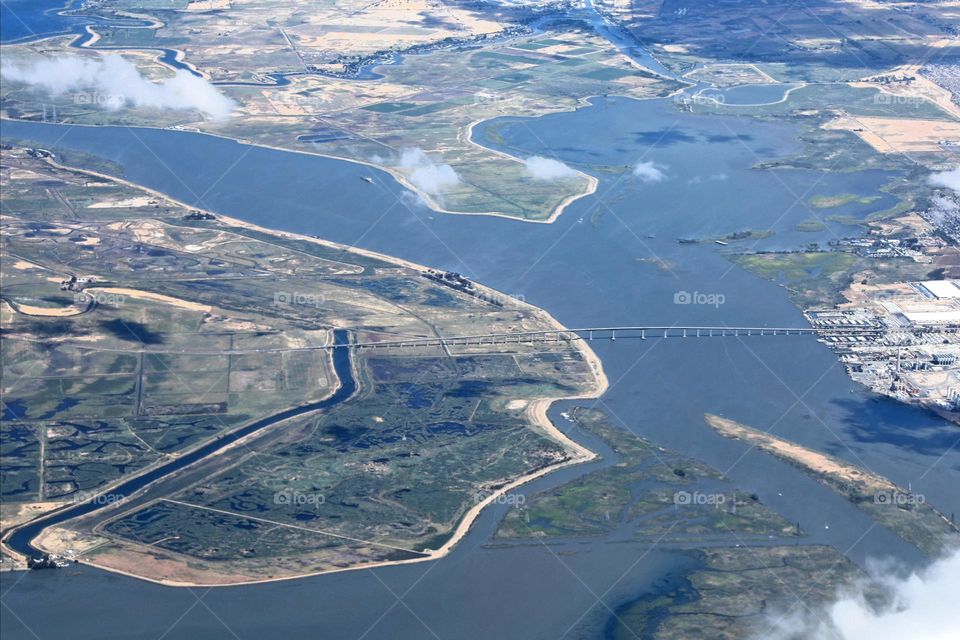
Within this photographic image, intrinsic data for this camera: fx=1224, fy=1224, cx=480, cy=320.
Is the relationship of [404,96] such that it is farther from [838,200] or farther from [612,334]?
[612,334]

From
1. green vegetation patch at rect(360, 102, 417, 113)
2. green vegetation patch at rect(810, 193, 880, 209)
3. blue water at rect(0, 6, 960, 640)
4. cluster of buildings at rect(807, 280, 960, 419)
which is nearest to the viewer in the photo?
blue water at rect(0, 6, 960, 640)

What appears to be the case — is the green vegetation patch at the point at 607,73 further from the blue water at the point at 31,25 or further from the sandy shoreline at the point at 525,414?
the blue water at the point at 31,25

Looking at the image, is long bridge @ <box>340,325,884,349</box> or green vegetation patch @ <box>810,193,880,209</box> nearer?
long bridge @ <box>340,325,884,349</box>

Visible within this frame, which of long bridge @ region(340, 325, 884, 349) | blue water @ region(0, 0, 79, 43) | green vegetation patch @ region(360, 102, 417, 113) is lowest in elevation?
green vegetation patch @ region(360, 102, 417, 113)

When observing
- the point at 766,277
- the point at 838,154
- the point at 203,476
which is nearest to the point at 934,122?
the point at 838,154

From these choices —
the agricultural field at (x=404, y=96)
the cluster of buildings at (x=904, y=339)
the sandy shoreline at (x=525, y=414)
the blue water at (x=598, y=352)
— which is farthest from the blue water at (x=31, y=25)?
the cluster of buildings at (x=904, y=339)

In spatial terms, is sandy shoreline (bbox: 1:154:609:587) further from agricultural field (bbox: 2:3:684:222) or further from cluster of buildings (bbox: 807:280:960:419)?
cluster of buildings (bbox: 807:280:960:419)

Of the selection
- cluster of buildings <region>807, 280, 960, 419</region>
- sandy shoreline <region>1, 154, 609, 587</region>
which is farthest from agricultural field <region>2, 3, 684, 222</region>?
cluster of buildings <region>807, 280, 960, 419</region>

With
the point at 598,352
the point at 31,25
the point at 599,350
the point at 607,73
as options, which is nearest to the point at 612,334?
the point at 599,350
